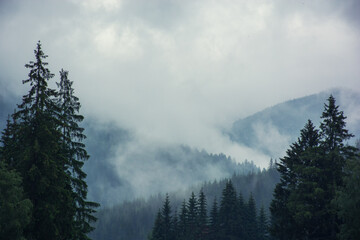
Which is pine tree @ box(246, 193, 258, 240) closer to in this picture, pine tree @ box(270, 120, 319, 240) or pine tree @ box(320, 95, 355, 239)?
pine tree @ box(270, 120, 319, 240)

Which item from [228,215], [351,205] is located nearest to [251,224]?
[228,215]

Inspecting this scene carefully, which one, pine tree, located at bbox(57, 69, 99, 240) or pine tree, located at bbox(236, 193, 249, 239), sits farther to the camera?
pine tree, located at bbox(236, 193, 249, 239)

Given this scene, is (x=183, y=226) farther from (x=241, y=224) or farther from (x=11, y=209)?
(x=11, y=209)

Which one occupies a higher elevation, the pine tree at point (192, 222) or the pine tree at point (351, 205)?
the pine tree at point (192, 222)

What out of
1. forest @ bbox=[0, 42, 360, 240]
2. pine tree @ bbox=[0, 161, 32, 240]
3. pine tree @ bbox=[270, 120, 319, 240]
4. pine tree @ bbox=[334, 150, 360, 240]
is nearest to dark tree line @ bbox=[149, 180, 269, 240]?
pine tree @ bbox=[270, 120, 319, 240]

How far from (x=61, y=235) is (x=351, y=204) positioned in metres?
22.5

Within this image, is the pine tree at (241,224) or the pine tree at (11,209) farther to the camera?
the pine tree at (241,224)

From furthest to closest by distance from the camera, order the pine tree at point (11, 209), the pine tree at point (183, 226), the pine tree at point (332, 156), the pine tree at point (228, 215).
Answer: the pine tree at point (183, 226) → the pine tree at point (228, 215) → the pine tree at point (332, 156) → the pine tree at point (11, 209)

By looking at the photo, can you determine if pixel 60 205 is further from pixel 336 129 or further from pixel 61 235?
pixel 336 129

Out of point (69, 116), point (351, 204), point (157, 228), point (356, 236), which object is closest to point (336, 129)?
point (351, 204)

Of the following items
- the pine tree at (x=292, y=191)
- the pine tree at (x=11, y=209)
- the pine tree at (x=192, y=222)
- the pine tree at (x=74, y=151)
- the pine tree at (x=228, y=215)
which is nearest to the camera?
the pine tree at (x=11, y=209)

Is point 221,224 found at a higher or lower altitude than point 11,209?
higher

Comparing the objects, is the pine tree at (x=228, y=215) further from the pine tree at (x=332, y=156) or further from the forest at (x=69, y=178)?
the pine tree at (x=332, y=156)

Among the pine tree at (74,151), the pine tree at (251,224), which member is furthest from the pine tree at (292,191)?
the pine tree at (251,224)
